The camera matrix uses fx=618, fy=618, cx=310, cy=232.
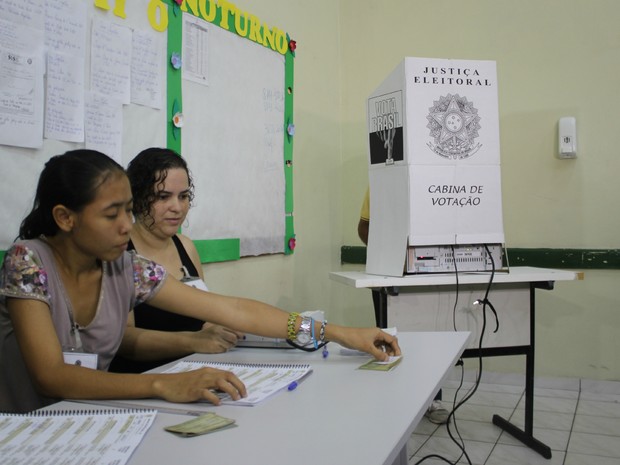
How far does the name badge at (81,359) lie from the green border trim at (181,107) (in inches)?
50.4

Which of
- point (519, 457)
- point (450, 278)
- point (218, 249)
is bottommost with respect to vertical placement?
point (519, 457)

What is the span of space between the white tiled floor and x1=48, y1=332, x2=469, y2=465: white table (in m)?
1.28

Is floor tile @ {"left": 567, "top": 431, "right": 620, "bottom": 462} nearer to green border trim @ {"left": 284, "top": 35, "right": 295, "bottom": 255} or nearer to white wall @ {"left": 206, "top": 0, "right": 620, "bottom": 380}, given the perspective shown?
white wall @ {"left": 206, "top": 0, "right": 620, "bottom": 380}

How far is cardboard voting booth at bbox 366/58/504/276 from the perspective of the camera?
7.75ft

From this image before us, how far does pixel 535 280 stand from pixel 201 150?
1.45m

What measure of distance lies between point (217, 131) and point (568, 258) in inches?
80.0

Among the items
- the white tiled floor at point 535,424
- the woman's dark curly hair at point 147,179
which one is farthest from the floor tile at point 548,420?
the woman's dark curly hair at point 147,179

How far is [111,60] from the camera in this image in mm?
2088

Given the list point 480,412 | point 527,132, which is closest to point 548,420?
point 480,412

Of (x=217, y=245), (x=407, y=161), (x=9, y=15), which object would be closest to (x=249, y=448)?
(x=9, y=15)

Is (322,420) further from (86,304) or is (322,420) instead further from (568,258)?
(568,258)

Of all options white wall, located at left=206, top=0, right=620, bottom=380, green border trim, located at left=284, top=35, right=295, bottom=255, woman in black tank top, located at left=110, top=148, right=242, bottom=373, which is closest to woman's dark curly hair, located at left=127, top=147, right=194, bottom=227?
woman in black tank top, located at left=110, top=148, right=242, bottom=373

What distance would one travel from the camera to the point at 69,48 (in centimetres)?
192

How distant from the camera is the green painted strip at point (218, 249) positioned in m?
2.60
